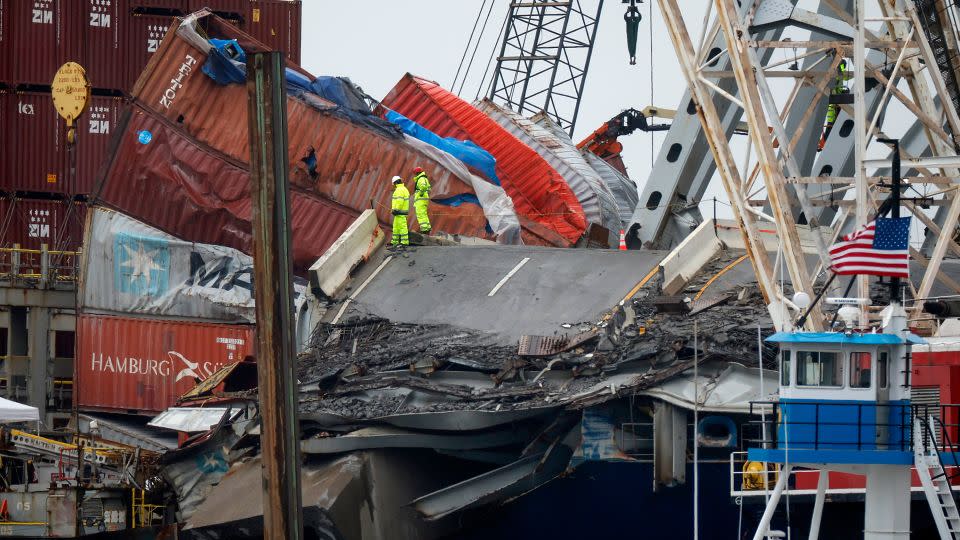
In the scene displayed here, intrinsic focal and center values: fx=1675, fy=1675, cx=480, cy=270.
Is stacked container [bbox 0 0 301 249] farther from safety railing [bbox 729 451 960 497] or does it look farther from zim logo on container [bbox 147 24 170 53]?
safety railing [bbox 729 451 960 497]

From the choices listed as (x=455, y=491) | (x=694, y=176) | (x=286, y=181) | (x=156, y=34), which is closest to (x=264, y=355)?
(x=286, y=181)

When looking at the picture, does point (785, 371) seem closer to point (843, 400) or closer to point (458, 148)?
point (843, 400)

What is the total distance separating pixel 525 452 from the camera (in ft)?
101

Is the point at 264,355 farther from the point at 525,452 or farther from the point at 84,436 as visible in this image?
the point at 84,436

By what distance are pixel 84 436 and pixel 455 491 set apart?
16.0 meters

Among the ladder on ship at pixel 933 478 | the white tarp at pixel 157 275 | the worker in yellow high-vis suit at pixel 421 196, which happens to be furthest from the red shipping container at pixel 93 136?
the ladder on ship at pixel 933 478

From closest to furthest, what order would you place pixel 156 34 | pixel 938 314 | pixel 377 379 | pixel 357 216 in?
pixel 938 314, pixel 377 379, pixel 357 216, pixel 156 34

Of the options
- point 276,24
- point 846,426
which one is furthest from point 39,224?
point 846,426

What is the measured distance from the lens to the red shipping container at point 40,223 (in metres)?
57.6

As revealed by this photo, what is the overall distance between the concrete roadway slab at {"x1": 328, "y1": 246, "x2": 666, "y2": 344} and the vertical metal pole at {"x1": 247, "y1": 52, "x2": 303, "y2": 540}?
555 inches

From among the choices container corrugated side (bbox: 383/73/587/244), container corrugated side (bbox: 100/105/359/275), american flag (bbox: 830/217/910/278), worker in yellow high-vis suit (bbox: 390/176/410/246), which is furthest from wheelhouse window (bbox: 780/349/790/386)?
container corrugated side (bbox: 383/73/587/244)

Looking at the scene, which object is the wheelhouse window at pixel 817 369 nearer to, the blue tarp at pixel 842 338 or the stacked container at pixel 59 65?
the blue tarp at pixel 842 338

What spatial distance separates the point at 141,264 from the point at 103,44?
630 inches

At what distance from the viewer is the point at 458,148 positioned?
47.2m
